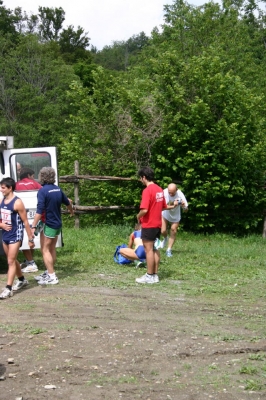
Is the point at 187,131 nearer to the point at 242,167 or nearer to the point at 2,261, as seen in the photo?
the point at 242,167

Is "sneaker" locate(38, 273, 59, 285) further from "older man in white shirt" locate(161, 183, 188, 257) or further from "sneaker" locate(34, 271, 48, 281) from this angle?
"older man in white shirt" locate(161, 183, 188, 257)

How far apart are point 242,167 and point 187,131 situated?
5.79 feet

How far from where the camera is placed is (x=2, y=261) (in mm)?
11047

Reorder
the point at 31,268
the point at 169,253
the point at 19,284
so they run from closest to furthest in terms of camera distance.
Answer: the point at 19,284
the point at 31,268
the point at 169,253

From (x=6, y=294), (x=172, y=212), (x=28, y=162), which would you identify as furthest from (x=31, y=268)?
(x=172, y=212)

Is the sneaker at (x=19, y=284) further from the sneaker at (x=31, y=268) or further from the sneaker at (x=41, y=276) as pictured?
the sneaker at (x=31, y=268)

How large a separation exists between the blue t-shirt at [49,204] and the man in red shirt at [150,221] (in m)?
1.24

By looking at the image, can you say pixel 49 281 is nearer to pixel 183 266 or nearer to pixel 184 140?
pixel 183 266

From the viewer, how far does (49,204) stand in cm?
921

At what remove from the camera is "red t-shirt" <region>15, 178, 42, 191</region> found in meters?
10.3

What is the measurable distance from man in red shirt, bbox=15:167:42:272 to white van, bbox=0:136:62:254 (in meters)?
0.08

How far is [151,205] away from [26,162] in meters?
2.52

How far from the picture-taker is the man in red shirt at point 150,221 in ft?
30.2

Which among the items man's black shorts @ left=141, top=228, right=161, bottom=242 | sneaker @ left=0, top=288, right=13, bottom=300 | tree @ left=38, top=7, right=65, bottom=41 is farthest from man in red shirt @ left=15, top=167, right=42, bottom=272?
tree @ left=38, top=7, right=65, bottom=41
